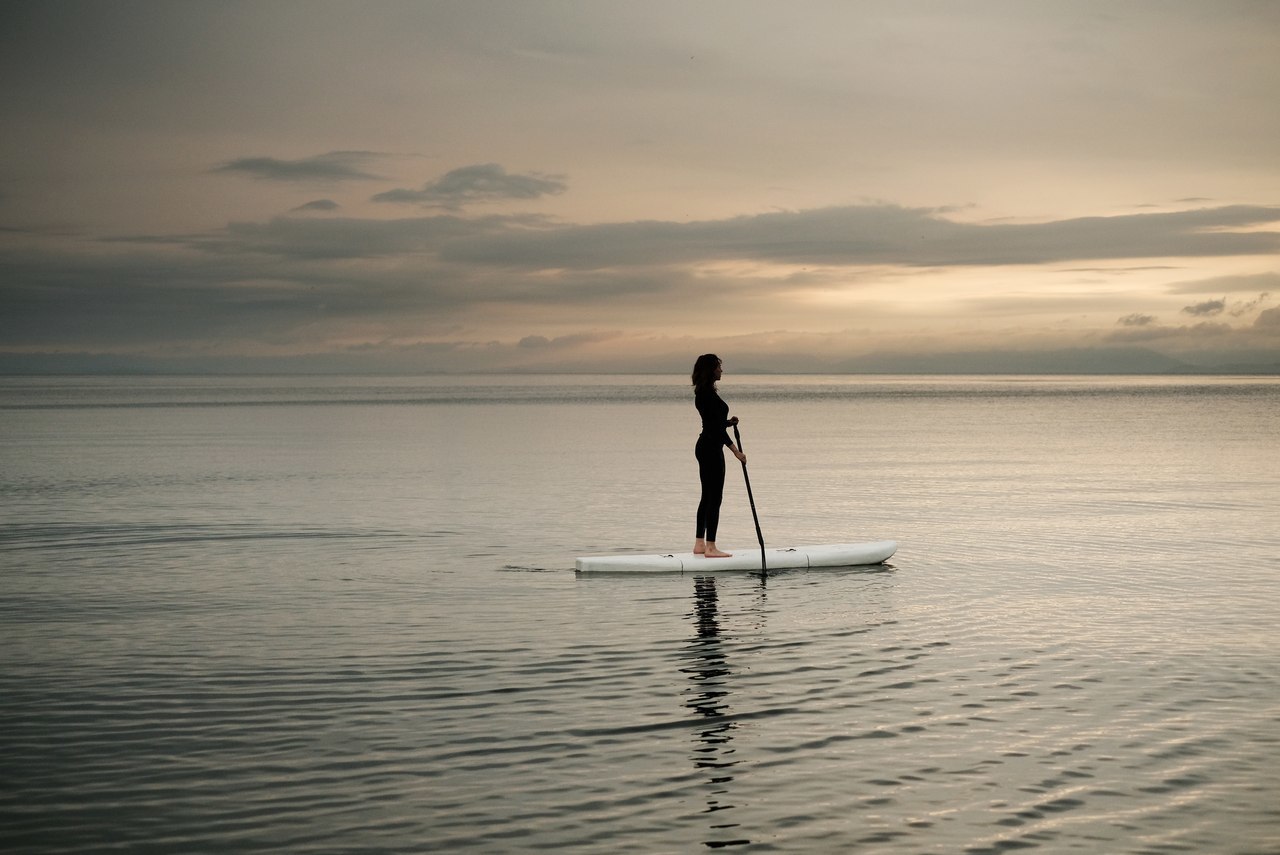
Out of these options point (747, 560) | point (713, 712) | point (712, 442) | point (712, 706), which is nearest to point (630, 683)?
point (712, 706)

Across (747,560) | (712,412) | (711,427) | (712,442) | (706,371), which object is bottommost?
(747,560)

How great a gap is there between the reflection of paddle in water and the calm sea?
5 cm

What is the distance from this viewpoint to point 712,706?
1085 cm

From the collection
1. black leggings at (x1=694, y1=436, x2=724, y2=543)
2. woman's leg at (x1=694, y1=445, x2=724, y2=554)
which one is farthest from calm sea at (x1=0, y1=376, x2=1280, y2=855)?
black leggings at (x1=694, y1=436, x2=724, y2=543)

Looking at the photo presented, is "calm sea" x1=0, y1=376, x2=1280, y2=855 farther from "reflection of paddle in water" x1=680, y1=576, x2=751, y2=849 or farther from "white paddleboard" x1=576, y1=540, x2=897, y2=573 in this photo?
"white paddleboard" x1=576, y1=540, x2=897, y2=573

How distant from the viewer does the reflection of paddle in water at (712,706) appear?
8.58 metres

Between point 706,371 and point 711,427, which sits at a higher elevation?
point 706,371

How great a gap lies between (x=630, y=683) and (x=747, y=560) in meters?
7.37

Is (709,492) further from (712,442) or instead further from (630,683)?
(630,683)

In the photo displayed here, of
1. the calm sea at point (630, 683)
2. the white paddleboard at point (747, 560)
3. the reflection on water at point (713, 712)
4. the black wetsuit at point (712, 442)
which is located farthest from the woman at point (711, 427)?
the reflection on water at point (713, 712)

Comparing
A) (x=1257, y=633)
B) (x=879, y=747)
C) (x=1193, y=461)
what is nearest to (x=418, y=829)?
(x=879, y=747)

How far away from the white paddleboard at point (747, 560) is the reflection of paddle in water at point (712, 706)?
2.50 m

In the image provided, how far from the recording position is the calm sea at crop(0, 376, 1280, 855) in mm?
8102

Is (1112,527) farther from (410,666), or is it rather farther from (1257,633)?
(410,666)
